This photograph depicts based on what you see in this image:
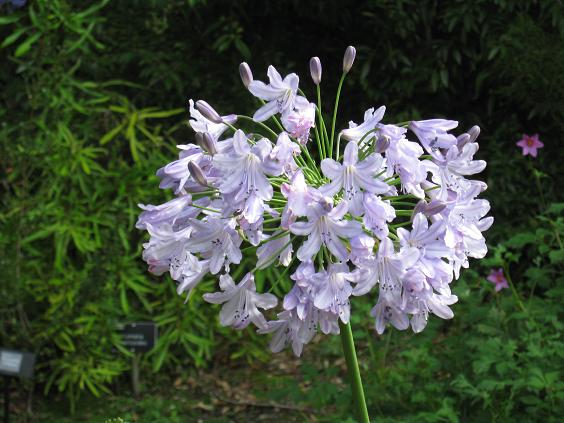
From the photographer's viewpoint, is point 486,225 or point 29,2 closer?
point 486,225

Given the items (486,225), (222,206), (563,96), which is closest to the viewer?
(222,206)

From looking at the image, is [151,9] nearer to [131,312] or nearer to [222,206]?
[131,312]

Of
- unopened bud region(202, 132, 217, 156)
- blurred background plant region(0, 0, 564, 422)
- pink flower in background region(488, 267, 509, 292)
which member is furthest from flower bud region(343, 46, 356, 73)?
pink flower in background region(488, 267, 509, 292)

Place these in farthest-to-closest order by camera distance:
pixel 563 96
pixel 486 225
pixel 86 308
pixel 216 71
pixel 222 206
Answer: pixel 216 71 → pixel 563 96 → pixel 86 308 → pixel 486 225 → pixel 222 206

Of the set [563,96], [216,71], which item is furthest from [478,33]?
[216,71]

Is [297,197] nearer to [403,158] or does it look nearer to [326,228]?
[326,228]

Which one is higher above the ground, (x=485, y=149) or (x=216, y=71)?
(x=216, y=71)

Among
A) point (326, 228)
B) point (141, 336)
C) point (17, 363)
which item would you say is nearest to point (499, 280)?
point (141, 336)
